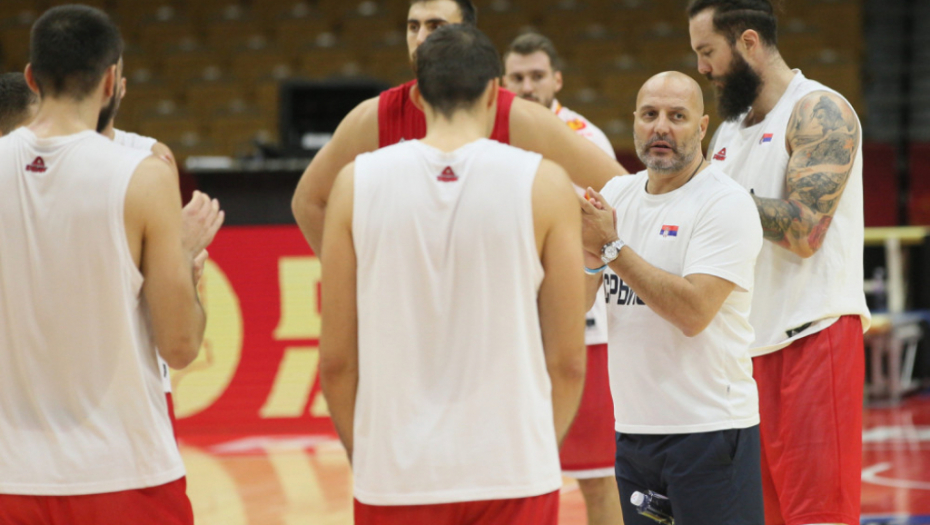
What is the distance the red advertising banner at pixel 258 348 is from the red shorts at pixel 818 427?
5284 millimetres

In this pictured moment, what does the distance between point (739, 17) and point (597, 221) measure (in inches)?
46.6

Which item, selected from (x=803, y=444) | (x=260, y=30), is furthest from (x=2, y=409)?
(x=260, y=30)

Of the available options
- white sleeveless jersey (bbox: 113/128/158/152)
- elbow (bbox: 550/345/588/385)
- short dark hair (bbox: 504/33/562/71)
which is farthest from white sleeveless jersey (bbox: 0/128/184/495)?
short dark hair (bbox: 504/33/562/71)

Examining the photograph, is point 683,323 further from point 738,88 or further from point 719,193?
point 738,88

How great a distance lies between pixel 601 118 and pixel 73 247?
9.71 m

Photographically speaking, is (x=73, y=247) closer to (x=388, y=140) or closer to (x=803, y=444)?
(x=388, y=140)

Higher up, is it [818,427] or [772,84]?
[772,84]

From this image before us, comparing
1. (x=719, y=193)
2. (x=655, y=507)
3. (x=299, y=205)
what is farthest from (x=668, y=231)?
(x=299, y=205)

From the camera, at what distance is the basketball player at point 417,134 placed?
10.3 ft

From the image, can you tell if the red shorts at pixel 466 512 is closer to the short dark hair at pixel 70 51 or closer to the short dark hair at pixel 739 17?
the short dark hair at pixel 70 51

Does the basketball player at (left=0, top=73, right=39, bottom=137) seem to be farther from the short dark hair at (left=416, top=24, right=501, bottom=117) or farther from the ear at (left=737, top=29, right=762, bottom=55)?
the ear at (left=737, top=29, right=762, bottom=55)

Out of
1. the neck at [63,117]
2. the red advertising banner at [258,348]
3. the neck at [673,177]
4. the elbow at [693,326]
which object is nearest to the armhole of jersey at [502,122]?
the neck at [673,177]

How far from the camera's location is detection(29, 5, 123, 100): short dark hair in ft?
7.67

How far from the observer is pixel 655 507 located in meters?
3.09
